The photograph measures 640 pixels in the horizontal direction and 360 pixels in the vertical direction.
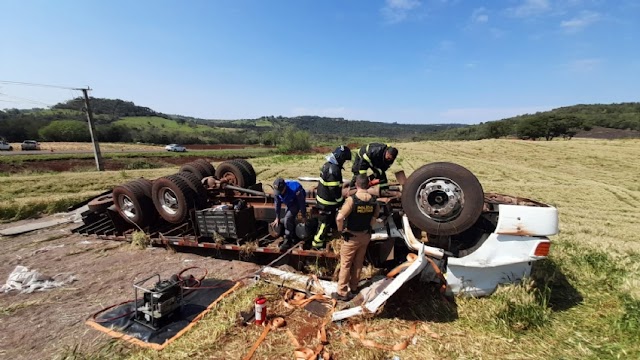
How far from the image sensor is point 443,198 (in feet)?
12.2

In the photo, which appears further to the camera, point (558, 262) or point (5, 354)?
point (558, 262)

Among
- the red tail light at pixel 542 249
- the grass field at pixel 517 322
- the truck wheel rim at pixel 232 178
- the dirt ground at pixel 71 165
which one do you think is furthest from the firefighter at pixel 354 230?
the dirt ground at pixel 71 165

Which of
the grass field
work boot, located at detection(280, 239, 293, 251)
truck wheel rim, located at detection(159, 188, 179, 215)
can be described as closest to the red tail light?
the grass field

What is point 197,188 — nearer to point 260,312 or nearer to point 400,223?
point 260,312

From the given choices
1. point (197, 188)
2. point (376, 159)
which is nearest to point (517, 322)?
point (376, 159)

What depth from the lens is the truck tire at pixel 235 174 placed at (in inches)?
286

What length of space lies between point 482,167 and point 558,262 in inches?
685

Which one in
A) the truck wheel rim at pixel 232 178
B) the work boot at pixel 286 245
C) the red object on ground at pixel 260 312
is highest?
the truck wheel rim at pixel 232 178

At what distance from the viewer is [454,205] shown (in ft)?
11.8

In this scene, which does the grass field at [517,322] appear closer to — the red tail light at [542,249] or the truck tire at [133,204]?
the red tail light at [542,249]

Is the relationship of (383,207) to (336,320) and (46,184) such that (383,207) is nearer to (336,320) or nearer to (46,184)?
Answer: (336,320)

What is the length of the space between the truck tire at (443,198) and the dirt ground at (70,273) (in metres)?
2.75

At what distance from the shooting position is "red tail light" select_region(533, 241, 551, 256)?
10.9 feet

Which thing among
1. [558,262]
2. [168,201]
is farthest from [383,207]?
[168,201]
